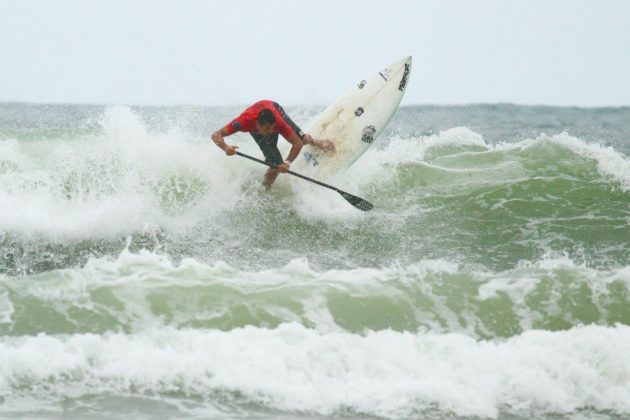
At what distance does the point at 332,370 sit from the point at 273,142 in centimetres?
304

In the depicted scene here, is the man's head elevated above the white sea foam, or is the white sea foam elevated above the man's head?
the man's head

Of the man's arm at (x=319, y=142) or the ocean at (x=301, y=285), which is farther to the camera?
the man's arm at (x=319, y=142)

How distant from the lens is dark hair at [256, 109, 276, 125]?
7180mm

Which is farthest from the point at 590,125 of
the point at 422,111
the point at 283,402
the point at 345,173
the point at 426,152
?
the point at 283,402

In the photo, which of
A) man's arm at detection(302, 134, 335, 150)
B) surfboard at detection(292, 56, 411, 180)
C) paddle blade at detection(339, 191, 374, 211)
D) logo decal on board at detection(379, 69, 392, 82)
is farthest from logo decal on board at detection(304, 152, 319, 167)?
logo decal on board at detection(379, 69, 392, 82)

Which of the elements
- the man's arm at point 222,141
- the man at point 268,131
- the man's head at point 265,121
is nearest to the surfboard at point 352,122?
the man at point 268,131

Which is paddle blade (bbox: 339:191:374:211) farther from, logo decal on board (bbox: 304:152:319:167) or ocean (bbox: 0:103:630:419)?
logo decal on board (bbox: 304:152:319:167)

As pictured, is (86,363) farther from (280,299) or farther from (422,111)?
(422,111)

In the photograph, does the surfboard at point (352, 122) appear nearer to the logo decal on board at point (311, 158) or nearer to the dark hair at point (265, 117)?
the logo decal on board at point (311, 158)

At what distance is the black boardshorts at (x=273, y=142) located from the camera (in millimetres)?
7367

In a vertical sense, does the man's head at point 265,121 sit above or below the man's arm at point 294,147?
above

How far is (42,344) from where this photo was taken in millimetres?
4879

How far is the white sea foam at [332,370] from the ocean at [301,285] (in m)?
0.01

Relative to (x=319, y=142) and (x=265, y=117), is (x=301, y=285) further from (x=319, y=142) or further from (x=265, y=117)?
(x=319, y=142)
